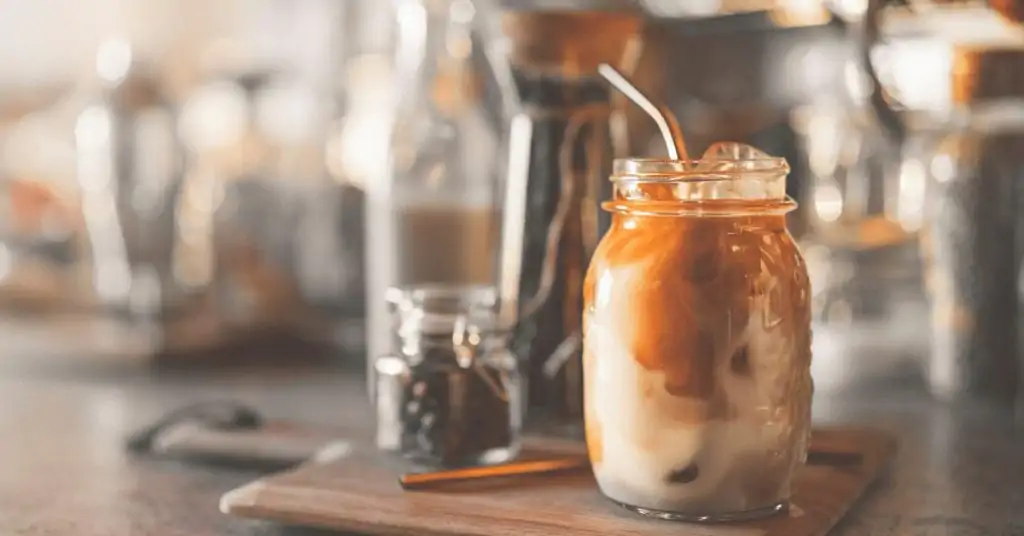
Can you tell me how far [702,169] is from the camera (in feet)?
1.77

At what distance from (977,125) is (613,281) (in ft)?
1.86

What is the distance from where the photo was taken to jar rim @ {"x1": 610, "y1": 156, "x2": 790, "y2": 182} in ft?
1.76

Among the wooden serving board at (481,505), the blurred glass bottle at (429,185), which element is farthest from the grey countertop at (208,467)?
the blurred glass bottle at (429,185)

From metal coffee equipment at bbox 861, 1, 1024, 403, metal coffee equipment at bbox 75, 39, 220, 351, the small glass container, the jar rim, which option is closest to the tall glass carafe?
the small glass container

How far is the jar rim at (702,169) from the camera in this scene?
→ 537 mm

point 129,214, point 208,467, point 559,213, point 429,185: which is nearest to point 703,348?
point 559,213

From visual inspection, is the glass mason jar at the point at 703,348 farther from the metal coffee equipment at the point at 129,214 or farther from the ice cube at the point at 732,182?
the metal coffee equipment at the point at 129,214

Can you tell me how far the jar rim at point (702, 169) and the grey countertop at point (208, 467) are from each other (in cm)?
18

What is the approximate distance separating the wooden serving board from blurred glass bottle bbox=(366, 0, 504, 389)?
1.02 feet

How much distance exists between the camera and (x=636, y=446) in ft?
1.73

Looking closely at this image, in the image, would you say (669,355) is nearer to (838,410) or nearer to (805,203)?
(838,410)

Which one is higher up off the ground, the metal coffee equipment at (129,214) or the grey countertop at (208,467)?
the metal coffee equipment at (129,214)

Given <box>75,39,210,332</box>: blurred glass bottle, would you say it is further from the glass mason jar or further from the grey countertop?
the glass mason jar

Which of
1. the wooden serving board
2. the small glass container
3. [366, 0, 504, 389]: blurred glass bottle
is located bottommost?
the wooden serving board
